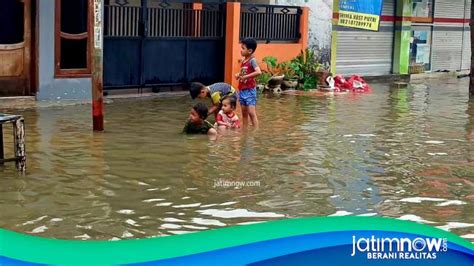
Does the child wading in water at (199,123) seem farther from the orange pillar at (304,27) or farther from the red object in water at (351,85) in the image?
the orange pillar at (304,27)

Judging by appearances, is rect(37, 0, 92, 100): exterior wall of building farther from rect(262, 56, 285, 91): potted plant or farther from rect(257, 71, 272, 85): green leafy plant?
rect(262, 56, 285, 91): potted plant

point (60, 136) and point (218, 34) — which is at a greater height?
point (218, 34)

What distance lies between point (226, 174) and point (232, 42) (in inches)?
391

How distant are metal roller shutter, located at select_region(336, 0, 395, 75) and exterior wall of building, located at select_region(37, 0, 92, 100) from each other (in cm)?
1018

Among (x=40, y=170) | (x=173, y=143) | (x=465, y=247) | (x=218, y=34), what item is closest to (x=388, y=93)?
(x=218, y=34)

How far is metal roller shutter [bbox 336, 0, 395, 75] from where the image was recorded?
22.5 meters

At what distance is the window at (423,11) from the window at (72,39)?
14.3 m

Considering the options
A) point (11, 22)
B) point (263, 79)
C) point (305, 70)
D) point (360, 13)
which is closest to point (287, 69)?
point (305, 70)

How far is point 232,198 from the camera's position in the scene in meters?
6.86

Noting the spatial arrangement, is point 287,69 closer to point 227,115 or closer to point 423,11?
point 227,115

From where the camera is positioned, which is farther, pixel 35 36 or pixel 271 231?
pixel 35 36

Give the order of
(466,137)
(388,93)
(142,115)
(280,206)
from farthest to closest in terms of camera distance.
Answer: (388,93) < (142,115) < (466,137) < (280,206)

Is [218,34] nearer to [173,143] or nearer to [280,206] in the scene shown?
[173,143]

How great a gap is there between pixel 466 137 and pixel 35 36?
7560 millimetres
